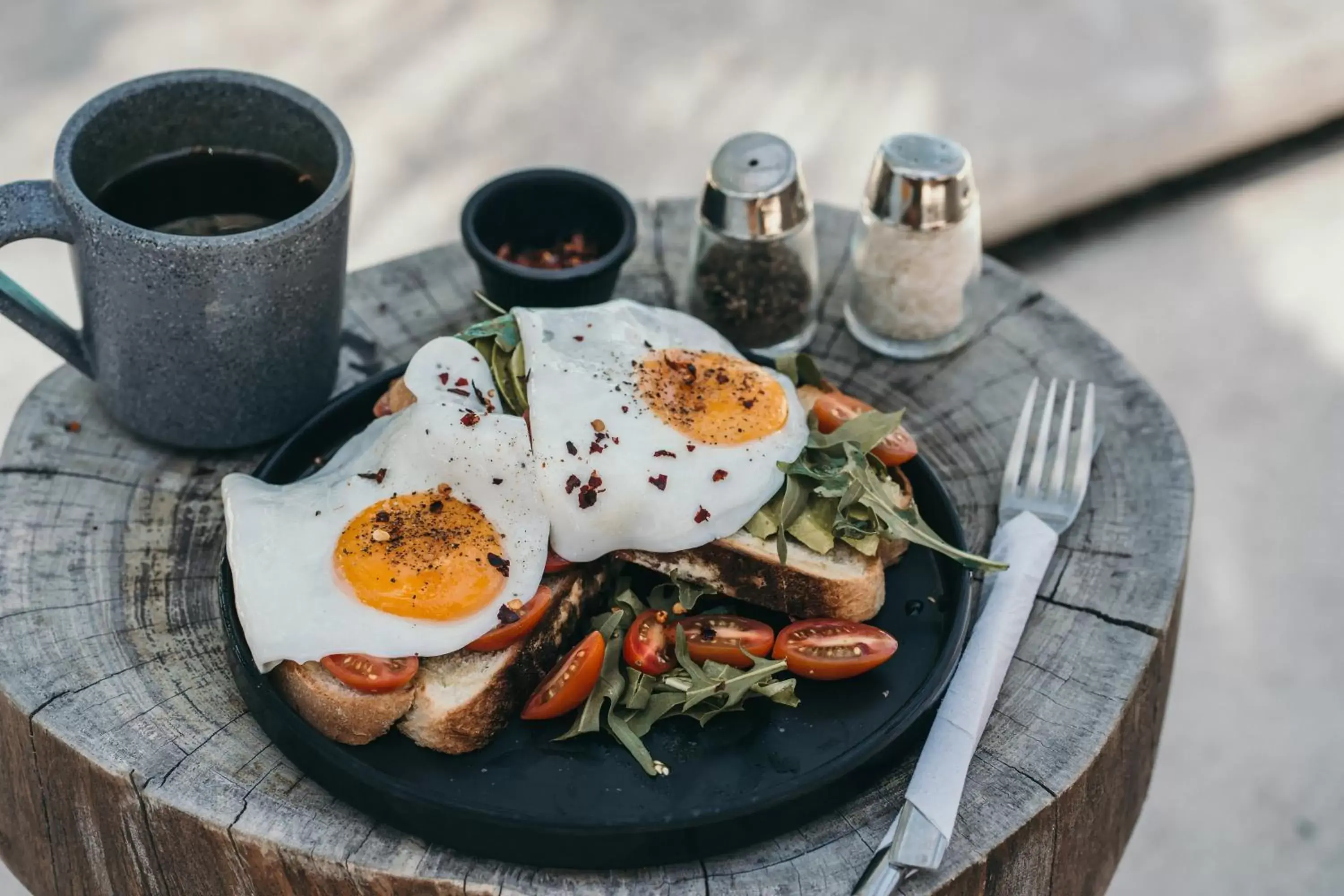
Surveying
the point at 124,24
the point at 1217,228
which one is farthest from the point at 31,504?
the point at 1217,228

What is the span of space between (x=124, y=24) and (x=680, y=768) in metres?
5.52

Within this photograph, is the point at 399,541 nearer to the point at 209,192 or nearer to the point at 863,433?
the point at 863,433

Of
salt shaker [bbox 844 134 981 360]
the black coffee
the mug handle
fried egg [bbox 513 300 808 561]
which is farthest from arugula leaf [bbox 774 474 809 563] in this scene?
the mug handle

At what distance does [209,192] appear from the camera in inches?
129

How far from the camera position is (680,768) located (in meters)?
2.65

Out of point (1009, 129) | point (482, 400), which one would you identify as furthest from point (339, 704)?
point (1009, 129)

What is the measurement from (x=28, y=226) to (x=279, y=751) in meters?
1.23

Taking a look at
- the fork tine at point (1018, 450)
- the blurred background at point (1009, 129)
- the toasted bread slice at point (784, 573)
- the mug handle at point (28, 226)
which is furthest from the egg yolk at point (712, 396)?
the blurred background at point (1009, 129)

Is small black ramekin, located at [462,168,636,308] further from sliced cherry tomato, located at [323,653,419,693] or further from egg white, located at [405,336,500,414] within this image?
sliced cherry tomato, located at [323,653,419,693]

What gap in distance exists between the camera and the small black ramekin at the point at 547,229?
3.46 m

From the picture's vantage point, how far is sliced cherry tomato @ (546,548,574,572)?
111 inches

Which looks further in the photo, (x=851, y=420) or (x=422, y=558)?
(x=851, y=420)

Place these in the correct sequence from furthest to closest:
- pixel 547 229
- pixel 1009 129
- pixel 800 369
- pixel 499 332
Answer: pixel 1009 129, pixel 547 229, pixel 800 369, pixel 499 332

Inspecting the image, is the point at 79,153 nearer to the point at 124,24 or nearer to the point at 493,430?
the point at 493,430
